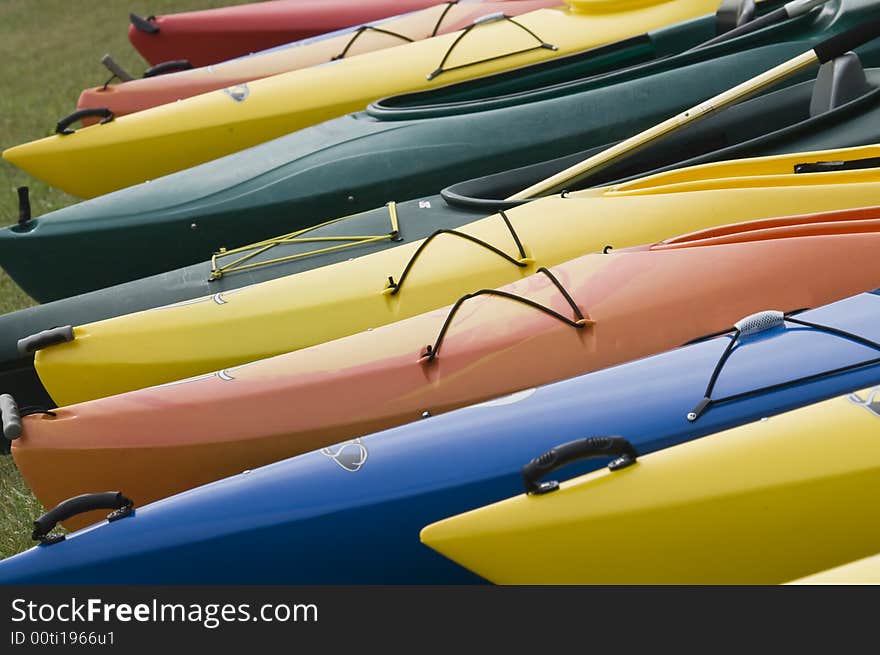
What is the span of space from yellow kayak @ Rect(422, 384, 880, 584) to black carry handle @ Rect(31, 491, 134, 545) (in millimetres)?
767

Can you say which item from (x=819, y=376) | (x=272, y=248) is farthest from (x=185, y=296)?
(x=819, y=376)

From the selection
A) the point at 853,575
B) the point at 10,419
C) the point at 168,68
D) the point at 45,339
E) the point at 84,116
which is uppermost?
the point at 168,68

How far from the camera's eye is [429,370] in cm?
295

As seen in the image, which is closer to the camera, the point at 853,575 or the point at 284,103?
the point at 853,575

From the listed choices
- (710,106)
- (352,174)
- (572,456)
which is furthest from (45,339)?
(710,106)

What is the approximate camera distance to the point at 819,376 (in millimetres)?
2521

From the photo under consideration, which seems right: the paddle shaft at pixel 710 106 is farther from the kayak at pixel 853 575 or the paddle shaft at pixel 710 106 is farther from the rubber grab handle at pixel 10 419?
the kayak at pixel 853 575

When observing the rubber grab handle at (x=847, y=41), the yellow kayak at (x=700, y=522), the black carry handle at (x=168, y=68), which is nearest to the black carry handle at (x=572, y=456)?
the yellow kayak at (x=700, y=522)

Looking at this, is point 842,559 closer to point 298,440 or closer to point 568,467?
point 568,467

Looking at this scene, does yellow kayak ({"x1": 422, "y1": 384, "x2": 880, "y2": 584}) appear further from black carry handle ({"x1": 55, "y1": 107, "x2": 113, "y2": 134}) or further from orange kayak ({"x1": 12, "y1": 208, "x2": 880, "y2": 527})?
black carry handle ({"x1": 55, "y1": 107, "x2": 113, "y2": 134})

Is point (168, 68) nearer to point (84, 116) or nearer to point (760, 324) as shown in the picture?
point (84, 116)

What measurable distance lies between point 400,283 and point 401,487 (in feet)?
Result: 3.03

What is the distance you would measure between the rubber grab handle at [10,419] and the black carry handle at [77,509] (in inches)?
14.2

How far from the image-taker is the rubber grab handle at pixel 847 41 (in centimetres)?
380
